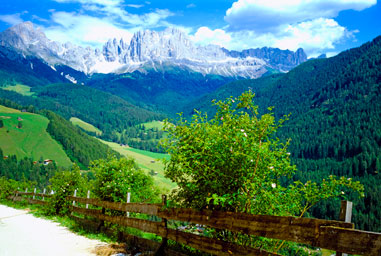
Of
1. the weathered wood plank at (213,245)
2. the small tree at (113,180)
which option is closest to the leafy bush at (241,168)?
the weathered wood plank at (213,245)

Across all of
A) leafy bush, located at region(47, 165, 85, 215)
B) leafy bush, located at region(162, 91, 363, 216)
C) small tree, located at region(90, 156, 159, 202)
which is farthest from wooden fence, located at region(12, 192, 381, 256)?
leafy bush, located at region(47, 165, 85, 215)

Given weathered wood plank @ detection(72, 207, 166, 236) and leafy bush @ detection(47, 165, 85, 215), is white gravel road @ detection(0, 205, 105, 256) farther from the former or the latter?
leafy bush @ detection(47, 165, 85, 215)

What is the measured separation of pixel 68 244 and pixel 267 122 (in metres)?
8.56

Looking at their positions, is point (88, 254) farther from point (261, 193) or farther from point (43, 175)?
point (43, 175)

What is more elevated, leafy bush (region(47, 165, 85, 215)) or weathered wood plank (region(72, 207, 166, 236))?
Answer: weathered wood plank (region(72, 207, 166, 236))

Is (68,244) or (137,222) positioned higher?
(137,222)

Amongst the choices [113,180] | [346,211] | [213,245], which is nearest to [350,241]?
[346,211]

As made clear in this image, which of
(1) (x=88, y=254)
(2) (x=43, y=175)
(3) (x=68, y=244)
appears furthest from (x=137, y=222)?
(2) (x=43, y=175)

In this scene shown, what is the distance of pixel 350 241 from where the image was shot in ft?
15.8

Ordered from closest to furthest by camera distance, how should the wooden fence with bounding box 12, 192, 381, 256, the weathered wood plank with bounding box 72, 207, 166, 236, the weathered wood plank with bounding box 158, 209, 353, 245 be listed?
the wooden fence with bounding box 12, 192, 381, 256 < the weathered wood plank with bounding box 158, 209, 353, 245 < the weathered wood plank with bounding box 72, 207, 166, 236

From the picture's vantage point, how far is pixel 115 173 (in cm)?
1455

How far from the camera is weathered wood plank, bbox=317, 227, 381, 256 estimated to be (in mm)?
4508

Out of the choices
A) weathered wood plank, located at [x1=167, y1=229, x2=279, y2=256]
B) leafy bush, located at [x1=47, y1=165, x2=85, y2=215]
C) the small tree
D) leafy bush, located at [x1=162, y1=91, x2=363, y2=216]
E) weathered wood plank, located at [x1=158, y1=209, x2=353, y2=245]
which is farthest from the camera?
leafy bush, located at [x1=47, y1=165, x2=85, y2=215]

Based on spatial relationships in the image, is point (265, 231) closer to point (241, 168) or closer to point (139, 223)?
point (241, 168)
